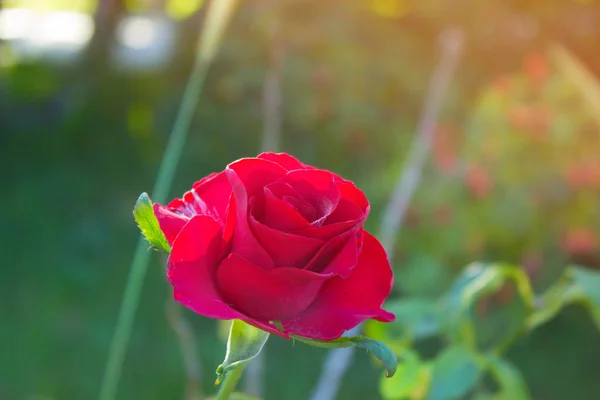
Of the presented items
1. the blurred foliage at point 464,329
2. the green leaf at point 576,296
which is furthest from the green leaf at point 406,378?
the green leaf at point 576,296

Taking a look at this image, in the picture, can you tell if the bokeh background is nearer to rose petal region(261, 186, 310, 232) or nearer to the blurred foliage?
the blurred foliage

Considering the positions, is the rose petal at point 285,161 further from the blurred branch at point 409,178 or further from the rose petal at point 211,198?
the blurred branch at point 409,178

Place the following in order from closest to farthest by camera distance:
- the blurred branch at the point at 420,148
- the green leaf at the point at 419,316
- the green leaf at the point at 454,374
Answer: the green leaf at the point at 454,374, the green leaf at the point at 419,316, the blurred branch at the point at 420,148

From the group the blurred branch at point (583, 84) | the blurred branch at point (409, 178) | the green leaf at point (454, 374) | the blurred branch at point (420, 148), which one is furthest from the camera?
the blurred branch at point (583, 84)

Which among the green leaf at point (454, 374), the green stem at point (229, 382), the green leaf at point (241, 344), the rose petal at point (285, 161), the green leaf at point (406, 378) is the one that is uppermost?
the rose petal at point (285, 161)

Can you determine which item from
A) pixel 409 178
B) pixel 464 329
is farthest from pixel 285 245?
pixel 409 178

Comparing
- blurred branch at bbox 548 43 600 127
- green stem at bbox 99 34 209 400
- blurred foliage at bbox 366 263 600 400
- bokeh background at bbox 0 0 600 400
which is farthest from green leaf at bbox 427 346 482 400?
blurred branch at bbox 548 43 600 127

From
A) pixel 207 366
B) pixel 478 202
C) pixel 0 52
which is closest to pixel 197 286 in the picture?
pixel 478 202

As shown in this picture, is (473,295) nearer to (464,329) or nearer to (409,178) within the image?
(464,329)
